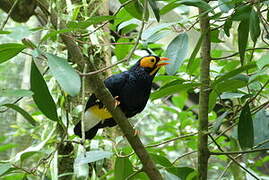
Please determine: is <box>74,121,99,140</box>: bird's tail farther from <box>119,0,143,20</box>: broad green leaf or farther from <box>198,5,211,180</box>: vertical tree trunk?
<box>119,0,143,20</box>: broad green leaf

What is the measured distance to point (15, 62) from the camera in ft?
11.9

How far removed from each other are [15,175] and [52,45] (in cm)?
93

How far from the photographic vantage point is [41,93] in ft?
3.84

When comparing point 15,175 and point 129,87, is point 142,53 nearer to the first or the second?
point 129,87

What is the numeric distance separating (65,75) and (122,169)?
77 centimetres

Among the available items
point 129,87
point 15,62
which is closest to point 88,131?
point 129,87

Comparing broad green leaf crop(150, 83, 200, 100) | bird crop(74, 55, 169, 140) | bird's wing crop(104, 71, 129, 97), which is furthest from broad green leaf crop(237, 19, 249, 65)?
bird's wing crop(104, 71, 129, 97)

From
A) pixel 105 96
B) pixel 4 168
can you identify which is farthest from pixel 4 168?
pixel 105 96

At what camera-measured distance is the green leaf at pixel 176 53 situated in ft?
4.76

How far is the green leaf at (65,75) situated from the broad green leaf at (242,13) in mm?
623

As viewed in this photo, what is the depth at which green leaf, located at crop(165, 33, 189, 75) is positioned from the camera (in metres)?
1.45

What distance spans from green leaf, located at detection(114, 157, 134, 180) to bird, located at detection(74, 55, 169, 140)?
0.54 meters

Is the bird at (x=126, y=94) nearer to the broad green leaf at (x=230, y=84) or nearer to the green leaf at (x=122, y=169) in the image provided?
the green leaf at (x=122, y=169)

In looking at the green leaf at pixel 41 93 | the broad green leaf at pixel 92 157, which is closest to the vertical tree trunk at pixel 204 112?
the broad green leaf at pixel 92 157
